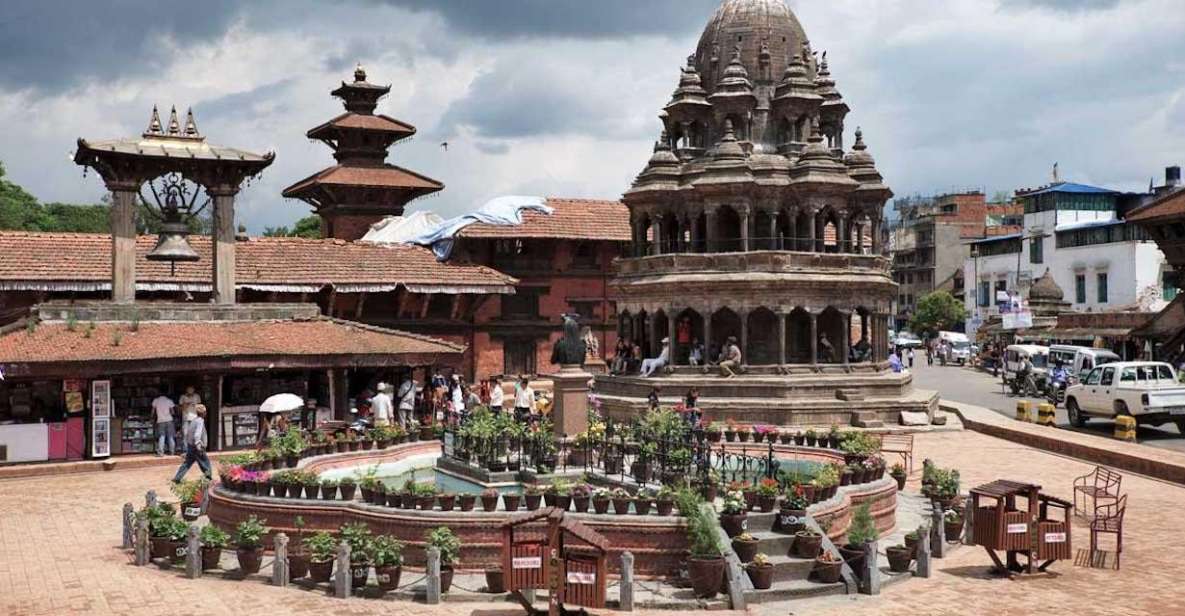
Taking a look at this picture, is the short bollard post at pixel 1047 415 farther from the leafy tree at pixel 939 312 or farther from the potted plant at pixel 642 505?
the leafy tree at pixel 939 312

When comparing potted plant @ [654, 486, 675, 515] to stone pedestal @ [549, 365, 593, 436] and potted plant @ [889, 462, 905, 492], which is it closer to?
stone pedestal @ [549, 365, 593, 436]

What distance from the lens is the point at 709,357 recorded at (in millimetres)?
38125

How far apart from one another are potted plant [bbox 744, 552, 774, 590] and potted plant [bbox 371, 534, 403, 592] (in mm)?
4797

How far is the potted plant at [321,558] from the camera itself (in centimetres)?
1531

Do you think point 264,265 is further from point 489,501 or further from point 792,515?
point 792,515

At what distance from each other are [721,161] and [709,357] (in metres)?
7.00

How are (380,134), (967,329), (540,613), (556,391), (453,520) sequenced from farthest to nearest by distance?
(967,329) < (380,134) < (556,391) < (453,520) < (540,613)

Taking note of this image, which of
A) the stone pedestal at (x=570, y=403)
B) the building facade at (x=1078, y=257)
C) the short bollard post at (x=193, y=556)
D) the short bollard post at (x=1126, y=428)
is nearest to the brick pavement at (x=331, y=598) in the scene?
the short bollard post at (x=193, y=556)

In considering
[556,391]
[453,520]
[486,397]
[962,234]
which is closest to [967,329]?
[962,234]

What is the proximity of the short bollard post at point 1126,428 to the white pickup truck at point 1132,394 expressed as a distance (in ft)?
2.18

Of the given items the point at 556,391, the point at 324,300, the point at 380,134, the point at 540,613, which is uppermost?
the point at 380,134

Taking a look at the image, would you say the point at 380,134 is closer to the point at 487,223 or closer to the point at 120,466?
the point at 487,223

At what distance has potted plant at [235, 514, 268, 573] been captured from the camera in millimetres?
15750

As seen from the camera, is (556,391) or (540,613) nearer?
(540,613)
